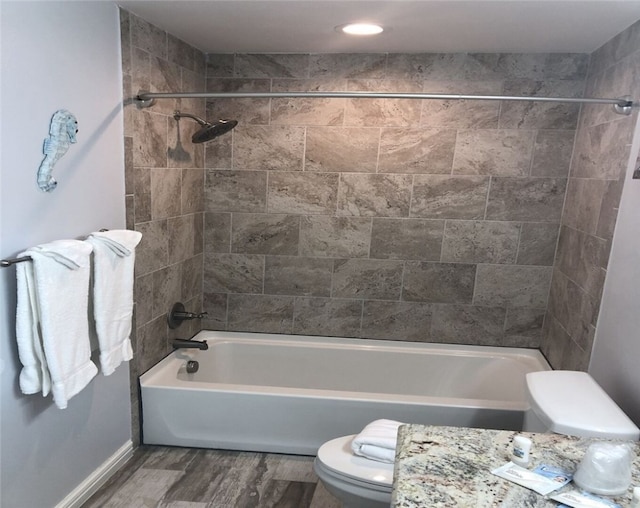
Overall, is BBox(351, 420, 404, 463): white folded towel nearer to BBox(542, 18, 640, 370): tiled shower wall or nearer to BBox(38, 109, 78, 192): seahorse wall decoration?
BBox(542, 18, 640, 370): tiled shower wall

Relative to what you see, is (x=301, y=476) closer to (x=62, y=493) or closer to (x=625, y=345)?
(x=62, y=493)

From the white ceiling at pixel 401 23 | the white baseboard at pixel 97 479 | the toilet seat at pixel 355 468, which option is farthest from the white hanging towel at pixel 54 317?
the white ceiling at pixel 401 23

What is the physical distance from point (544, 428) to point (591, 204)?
4.09 feet

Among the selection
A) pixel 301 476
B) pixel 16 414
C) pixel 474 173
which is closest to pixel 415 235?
pixel 474 173

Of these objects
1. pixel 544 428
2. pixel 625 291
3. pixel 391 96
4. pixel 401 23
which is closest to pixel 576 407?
pixel 544 428

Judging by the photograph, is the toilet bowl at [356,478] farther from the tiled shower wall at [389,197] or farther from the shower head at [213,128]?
the shower head at [213,128]

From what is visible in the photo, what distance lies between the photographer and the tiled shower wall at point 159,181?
2.20 meters

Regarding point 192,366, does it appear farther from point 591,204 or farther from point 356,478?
point 591,204

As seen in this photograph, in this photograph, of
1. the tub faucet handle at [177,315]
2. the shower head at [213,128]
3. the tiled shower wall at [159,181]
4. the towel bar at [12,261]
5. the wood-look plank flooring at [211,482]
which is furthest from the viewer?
the tub faucet handle at [177,315]

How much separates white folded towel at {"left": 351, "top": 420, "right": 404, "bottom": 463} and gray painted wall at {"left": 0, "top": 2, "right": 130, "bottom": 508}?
1186 mm

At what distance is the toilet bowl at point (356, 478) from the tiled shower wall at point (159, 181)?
1178 mm

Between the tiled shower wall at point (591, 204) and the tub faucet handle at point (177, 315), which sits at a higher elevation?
the tiled shower wall at point (591, 204)

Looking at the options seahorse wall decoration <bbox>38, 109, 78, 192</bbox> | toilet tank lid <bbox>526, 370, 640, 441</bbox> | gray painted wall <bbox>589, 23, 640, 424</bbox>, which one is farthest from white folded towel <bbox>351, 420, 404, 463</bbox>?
seahorse wall decoration <bbox>38, 109, 78, 192</bbox>

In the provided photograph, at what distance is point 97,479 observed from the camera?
2111 millimetres
